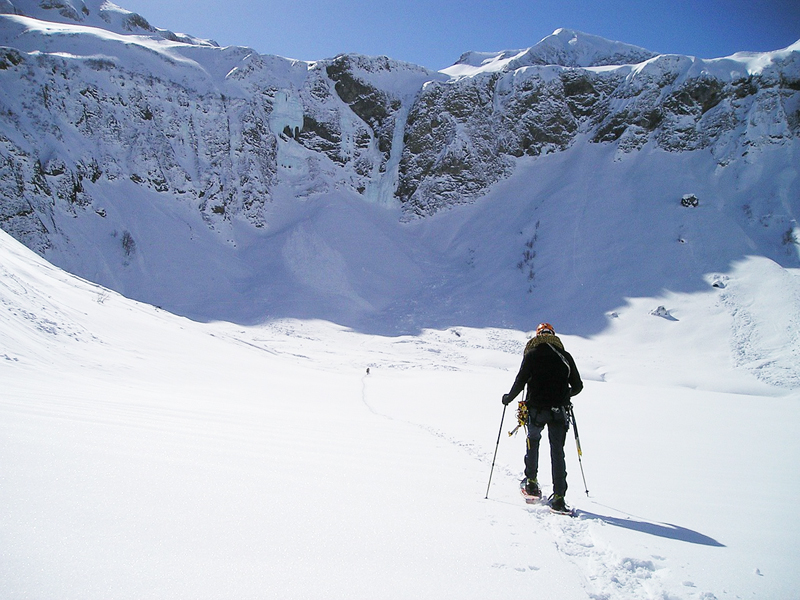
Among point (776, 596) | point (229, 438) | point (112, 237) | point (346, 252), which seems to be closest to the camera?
point (776, 596)

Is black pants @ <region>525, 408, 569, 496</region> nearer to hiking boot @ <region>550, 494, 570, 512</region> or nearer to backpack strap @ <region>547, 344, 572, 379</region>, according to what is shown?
hiking boot @ <region>550, 494, 570, 512</region>

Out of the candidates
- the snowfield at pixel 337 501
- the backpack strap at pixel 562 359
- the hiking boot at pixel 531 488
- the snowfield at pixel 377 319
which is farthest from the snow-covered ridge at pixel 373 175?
the hiking boot at pixel 531 488

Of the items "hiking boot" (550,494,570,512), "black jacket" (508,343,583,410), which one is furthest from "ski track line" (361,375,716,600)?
"black jacket" (508,343,583,410)

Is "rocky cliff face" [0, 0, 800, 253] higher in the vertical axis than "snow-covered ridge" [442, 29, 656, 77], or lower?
lower

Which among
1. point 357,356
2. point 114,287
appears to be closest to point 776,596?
point 357,356

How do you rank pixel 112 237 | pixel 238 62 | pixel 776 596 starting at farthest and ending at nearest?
pixel 238 62 → pixel 112 237 → pixel 776 596

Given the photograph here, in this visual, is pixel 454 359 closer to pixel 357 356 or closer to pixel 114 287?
pixel 357 356

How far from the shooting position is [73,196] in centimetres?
3903

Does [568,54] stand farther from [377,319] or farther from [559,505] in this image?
[559,505]

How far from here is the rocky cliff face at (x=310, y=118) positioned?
4119cm

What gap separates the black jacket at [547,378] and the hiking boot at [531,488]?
747mm

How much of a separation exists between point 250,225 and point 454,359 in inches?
1270

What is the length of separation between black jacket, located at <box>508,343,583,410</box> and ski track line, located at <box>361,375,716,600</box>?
3.58 ft

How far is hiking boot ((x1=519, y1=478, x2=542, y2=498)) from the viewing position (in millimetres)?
4418
